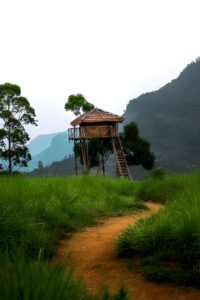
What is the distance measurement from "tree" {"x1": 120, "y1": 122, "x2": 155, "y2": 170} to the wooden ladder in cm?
486

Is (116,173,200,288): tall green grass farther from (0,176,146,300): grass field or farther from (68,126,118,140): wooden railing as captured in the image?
(68,126,118,140): wooden railing

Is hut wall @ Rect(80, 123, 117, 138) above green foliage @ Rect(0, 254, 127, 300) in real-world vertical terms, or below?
above

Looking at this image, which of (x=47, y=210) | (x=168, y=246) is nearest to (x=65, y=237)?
(x=47, y=210)

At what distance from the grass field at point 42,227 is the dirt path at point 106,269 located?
22 cm

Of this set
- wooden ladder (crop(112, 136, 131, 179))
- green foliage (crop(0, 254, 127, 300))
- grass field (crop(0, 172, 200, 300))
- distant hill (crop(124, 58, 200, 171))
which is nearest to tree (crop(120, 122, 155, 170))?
wooden ladder (crop(112, 136, 131, 179))

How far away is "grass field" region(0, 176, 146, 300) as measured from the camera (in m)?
1.81

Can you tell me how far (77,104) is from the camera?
35438 mm

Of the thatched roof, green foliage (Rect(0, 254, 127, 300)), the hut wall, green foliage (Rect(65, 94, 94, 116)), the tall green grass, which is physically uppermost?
green foliage (Rect(65, 94, 94, 116))

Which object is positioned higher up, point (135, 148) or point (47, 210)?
point (135, 148)

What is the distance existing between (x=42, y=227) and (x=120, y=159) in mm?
26603

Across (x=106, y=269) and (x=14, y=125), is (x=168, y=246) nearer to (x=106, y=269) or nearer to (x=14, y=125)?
(x=106, y=269)

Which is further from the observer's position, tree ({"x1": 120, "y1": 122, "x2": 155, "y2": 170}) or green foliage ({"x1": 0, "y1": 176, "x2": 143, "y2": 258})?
tree ({"x1": 120, "y1": 122, "x2": 155, "y2": 170})

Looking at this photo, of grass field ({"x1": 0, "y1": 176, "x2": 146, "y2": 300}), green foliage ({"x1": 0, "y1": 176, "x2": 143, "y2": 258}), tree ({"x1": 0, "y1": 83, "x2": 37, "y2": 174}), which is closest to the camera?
grass field ({"x1": 0, "y1": 176, "x2": 146, "y2": 300})

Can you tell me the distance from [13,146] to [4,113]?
3.59m
